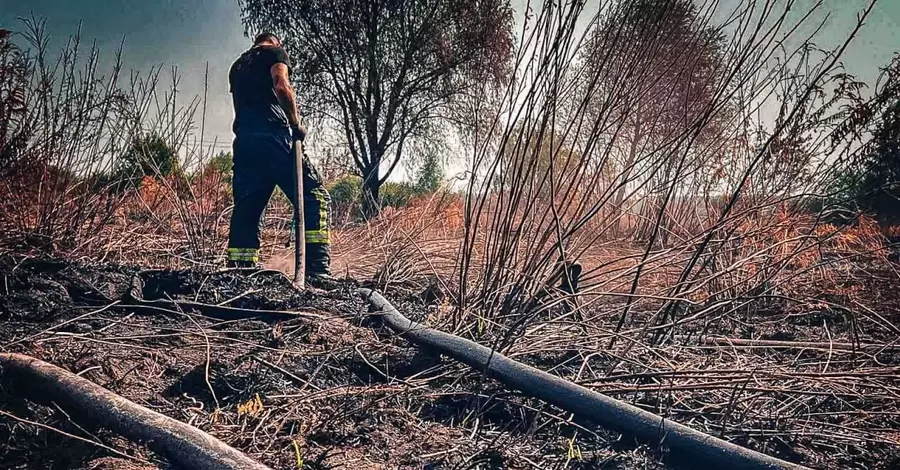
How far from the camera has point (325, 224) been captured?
14.8ft

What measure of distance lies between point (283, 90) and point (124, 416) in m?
3.10

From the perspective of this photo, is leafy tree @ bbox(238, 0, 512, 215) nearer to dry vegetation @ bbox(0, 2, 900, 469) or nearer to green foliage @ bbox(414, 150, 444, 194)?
green foliage @ bbox(414, 150, 444, 194)

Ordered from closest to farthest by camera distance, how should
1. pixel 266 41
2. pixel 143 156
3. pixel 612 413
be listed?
pixel 612 413
pixel 266 41
pixel 143 156

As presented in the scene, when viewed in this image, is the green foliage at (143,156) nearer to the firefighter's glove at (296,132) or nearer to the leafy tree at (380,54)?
the firefighter's glove at (296,132)

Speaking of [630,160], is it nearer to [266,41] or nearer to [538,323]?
[538,323]

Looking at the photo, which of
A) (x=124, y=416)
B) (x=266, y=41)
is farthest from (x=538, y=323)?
(x=266, y=41)

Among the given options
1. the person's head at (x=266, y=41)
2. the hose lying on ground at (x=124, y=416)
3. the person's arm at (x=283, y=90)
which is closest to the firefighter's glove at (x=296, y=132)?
the person's arm at (x=283, y=90)

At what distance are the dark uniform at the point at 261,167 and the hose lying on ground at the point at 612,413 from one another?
7.56ft

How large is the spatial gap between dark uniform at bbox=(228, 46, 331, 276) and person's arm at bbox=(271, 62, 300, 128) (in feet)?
0.24

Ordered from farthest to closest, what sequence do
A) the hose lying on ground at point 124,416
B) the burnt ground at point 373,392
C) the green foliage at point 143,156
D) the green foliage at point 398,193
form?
the green foliage at point 398,193 → the green foliage at point 143,156 → the burnt ground at point 373,392 → the hose lying on ground at point 124,416

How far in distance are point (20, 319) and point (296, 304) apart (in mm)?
1188

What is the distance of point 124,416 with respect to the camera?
66.3 inches

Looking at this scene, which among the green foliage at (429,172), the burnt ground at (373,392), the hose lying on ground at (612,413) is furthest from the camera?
the green foliage at (429,172)

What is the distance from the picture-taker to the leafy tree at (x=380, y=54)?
13539 mm
